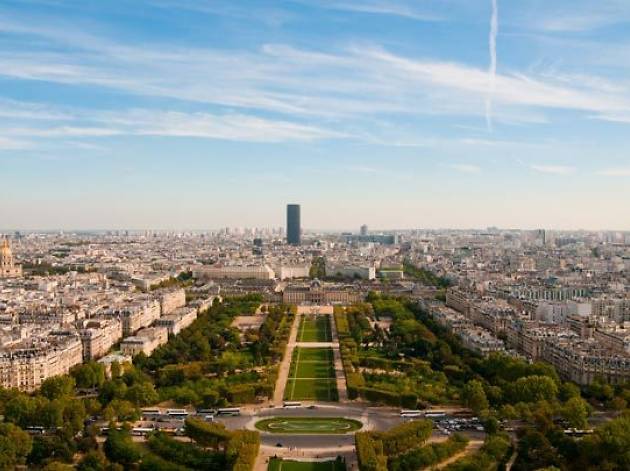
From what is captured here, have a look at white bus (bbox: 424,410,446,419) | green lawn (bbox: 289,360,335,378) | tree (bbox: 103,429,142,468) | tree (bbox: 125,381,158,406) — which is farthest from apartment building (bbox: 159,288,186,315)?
tree (bbox: 103,429,142,468)

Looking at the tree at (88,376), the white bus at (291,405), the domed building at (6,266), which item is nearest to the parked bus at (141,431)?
the white bus at (291,405)

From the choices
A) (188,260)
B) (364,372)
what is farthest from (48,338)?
(188,260)

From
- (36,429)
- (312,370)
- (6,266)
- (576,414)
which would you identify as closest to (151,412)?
(36,429)

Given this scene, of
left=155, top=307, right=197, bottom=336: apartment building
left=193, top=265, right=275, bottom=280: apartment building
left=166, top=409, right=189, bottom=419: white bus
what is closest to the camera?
left=166, top=409, right=189, bottom=419: white bus

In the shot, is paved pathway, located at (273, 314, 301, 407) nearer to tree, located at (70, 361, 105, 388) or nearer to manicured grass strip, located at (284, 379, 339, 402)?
manicured grass strip, located at (284, 379, 339, 402)

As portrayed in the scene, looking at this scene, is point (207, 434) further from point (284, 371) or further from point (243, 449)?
point (284, 371)

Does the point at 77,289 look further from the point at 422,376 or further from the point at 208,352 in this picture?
the point at 422,376
